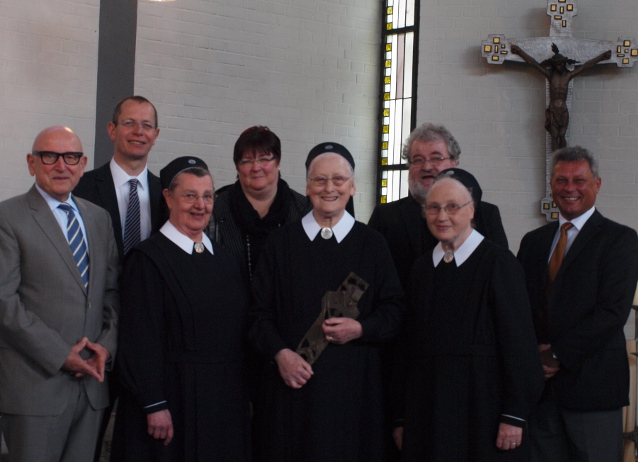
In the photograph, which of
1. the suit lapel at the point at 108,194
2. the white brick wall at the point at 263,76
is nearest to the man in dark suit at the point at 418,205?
the suit lapel at the point at 108,194

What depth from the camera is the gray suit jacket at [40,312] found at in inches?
108

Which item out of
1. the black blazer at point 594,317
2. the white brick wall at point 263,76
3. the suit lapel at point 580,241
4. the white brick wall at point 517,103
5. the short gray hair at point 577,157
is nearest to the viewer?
the black blazer at point 594,317

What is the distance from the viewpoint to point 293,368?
269 cm

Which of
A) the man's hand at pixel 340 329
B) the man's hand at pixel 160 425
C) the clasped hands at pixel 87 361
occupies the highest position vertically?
the man's hand at pixel 340 329

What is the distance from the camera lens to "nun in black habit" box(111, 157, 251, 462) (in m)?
2.77

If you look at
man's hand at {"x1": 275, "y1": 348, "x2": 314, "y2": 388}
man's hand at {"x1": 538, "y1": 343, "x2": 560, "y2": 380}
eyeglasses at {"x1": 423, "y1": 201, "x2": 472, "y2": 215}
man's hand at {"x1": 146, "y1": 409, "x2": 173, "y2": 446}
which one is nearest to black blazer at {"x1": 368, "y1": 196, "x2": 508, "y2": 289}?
man's hand at {"x1": 538, "y1": 343, "x2": 560, "y2": 380}

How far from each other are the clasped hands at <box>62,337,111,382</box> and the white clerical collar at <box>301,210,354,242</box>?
36.1 inches

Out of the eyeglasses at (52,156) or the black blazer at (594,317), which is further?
the black blazer at (594,317)

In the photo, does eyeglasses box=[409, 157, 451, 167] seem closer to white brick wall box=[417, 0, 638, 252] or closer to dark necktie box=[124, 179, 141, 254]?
dark necktie box=[124, 179, 141, 254]

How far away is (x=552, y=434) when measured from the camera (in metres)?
3.30

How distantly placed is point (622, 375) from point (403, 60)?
195 inches

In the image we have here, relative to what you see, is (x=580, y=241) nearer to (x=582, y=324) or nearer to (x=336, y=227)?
(x=582, y=324)

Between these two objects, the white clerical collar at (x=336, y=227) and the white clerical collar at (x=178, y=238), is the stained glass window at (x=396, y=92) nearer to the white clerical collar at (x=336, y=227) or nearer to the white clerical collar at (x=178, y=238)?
the white clerical collar at (x=336, y=227)

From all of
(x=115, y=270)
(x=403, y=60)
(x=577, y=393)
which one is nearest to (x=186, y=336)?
(x=115, y=270)
